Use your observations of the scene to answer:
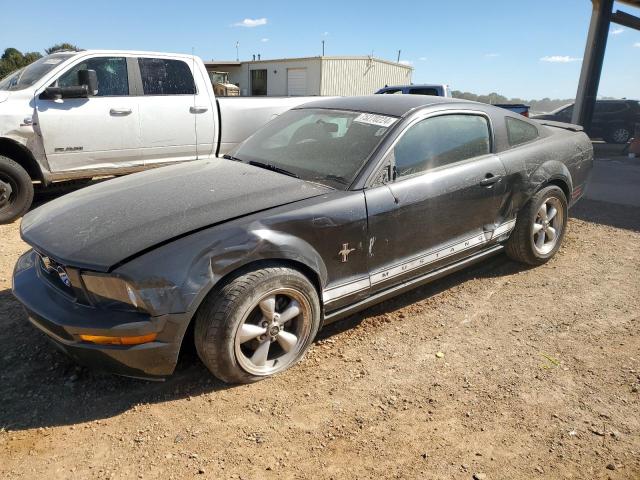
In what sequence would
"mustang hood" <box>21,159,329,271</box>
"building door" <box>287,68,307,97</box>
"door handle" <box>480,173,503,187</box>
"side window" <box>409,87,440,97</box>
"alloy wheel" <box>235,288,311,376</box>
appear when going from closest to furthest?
1. "mustang hood" <box>21,159,329,271</box>
2. "alloy wheel" <box>235,288,311,376</box>
3. "door handle" <box>480,173,503,187</box>
4. "side window" <box>409,87,440,97</box>
5. "building door" <box>287,68,307,97</box>

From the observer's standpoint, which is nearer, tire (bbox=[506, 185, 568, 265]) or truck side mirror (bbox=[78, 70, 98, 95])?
tire (bbox=[506, 185, 568, 265])

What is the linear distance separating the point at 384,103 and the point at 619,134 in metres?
16.0

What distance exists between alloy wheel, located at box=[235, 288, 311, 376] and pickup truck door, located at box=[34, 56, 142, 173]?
4028 millimetres

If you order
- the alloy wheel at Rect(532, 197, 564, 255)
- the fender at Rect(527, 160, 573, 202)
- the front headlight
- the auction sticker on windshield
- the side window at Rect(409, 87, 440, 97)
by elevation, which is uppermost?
the side window at Rect(409, 87, 440, 97)

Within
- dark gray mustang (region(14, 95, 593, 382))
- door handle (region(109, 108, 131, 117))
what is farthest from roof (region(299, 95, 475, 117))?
door handle (region(109, 108, 131, 117))

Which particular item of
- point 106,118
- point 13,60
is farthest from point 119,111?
point 13,60

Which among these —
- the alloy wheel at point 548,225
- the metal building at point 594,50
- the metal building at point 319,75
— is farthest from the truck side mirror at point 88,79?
the metal building at point 319,75

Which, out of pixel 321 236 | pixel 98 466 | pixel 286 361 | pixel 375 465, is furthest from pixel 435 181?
pixel 98 466

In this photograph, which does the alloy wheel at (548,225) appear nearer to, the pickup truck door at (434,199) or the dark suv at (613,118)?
the pickup truck door at (434,199)

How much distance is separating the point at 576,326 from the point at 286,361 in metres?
2.16

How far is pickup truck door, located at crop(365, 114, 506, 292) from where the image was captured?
3.08 m

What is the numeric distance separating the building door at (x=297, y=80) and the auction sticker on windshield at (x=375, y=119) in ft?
80.4

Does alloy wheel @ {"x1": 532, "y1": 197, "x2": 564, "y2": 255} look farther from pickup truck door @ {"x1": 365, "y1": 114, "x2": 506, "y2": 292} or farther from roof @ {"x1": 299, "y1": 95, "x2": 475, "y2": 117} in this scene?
roof @ {"x1": 299, "y1": 95, "x2": 475, "y2": 117}

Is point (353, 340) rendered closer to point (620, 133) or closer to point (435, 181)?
point (435, 181)
